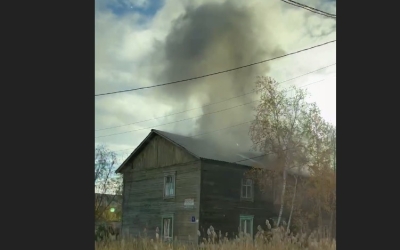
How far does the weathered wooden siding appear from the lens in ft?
14.6

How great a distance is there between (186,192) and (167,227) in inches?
14.8

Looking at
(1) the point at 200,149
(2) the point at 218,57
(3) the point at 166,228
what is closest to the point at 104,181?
(3) the point at 166,228

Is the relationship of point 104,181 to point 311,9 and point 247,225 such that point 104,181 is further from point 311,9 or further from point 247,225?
point 311,9

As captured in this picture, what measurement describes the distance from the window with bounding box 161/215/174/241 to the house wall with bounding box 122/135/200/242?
0.11 ft

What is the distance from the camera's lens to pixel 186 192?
4.50 meters

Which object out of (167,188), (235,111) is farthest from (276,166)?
(167,188)

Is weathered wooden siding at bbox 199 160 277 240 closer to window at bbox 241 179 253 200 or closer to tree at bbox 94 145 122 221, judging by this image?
window at bbox 241 179 253 200

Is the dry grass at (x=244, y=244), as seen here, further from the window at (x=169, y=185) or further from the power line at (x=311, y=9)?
the power line at (x=311, y=9)

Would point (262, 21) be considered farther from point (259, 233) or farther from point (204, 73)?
point (259, 233)

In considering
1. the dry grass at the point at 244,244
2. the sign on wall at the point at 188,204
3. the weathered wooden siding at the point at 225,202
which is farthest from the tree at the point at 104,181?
the weathered wooden siding at the point at 225,202

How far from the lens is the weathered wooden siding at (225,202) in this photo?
4461mm

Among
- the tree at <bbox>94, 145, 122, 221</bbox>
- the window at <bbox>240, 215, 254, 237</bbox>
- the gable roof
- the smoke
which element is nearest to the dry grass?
the window at <bbox>240, 215, 254, 237</bbox>

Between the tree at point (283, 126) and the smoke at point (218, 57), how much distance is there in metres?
0.10

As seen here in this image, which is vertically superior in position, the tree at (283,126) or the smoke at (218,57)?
the smoke at (218,57)
